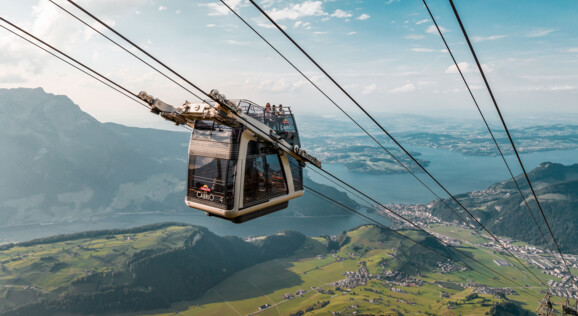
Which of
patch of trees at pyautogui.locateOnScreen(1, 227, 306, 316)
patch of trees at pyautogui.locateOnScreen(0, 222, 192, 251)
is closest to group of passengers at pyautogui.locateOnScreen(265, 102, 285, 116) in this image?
patch of trees at pyautogui.locateOnScreen(1, 227, 306, 316)

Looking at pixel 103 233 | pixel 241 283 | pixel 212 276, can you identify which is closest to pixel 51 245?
pixel 103 233

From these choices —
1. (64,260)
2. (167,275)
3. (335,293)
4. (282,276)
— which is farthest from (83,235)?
(335,293)

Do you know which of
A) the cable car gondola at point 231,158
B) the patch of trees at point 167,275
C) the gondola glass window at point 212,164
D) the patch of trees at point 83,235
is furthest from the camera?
the patch of trees at point 83,235

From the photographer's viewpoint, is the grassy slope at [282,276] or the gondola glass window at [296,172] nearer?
the gondola glass window at [296,172]

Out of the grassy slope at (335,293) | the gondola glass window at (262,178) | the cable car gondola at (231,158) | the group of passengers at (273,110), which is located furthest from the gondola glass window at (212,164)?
the grassy slope at (335,293)

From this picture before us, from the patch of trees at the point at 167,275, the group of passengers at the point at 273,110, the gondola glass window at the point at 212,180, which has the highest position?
the group of passengers at the point at 273,110

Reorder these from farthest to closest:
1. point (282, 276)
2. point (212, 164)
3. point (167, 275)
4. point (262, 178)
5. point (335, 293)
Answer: point (167, 275)
point (282, 276)
point (335, 293)
point (262, 178)
point (212, 164)

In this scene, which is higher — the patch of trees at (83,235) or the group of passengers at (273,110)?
the group of passengers at (273,110)

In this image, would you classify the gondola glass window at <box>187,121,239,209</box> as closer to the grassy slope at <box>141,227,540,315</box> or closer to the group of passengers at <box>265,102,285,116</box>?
the group of passengers at <box>265,102,285,116</box>

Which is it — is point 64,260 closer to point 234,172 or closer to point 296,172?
point 296,172

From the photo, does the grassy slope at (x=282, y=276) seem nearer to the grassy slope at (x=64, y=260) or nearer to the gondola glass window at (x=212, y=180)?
the grassy slope at (x=64, y=260)

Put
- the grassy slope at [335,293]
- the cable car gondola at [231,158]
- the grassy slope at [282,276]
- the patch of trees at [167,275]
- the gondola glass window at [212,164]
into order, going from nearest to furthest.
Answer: the cable car gondola at [231,158], the gondola glass window at [212,164], the grassy slope at [335,293], the grassy slope at [282,276], the patch of trees at [167,275]
